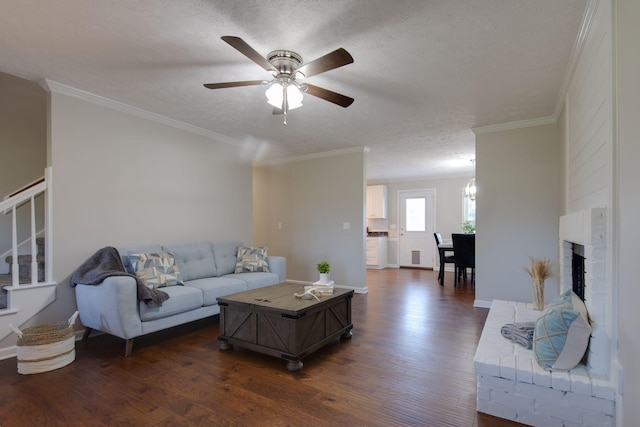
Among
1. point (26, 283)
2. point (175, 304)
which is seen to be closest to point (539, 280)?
point (175, 304)

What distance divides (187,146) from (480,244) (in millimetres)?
4028

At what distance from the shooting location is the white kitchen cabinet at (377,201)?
857cm

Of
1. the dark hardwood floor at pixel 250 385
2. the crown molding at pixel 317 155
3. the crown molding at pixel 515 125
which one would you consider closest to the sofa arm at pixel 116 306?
the dark hardwood floor at pixel 250 385

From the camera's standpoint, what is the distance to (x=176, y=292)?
3145 mm

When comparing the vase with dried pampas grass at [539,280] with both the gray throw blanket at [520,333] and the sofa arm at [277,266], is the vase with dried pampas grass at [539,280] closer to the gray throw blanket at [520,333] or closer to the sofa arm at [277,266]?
the gray throw blanket at [520,333]

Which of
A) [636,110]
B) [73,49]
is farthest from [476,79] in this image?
[73,49]

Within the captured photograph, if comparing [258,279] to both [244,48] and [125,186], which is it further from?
[244,48]

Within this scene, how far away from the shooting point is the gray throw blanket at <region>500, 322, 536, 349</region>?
7.18 feet

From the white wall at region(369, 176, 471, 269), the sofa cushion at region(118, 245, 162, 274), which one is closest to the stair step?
the sofa cushion at region(118, 245, 162, 274)

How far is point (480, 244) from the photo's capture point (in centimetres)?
424

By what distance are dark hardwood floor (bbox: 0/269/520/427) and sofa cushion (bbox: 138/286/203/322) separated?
30 centimetres

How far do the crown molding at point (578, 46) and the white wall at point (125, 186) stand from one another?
4070 millimetres

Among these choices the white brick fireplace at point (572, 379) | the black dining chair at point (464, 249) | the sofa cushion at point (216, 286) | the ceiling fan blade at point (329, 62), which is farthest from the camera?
the black dining chair at point (464, 249)

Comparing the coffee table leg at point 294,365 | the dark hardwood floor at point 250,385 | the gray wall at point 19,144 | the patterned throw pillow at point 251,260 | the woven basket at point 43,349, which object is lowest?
the dark hardwood floor at point 250,385
